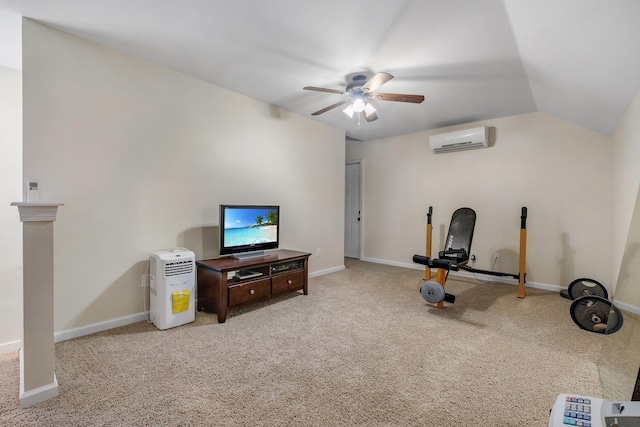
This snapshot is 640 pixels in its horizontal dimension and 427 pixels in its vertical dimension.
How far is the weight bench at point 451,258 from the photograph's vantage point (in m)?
3.09

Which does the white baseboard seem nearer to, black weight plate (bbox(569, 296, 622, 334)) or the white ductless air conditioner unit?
black weight plate (bbox(569, 296, 622, 334))

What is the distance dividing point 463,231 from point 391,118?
1.97 metres

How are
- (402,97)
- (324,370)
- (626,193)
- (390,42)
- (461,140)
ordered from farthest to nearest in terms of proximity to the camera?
1. (461,140)
2. (626,193)
3. (402,97)
4. (390,42)
5. (324,370)

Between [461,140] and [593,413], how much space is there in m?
4.16

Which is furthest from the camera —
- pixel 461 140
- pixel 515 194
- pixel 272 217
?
pixel 461 140

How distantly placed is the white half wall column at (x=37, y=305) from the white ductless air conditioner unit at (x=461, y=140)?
4.67 m

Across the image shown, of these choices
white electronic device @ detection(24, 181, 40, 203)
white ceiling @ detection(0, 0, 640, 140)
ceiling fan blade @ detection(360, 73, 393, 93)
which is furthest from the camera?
ceiling fan blade @ detection(360, 73, 393, 93)

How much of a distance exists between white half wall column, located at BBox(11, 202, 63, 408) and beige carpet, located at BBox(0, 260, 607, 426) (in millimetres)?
103

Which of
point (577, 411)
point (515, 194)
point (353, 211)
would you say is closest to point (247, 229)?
point (577, 411)

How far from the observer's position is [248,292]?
3.01m

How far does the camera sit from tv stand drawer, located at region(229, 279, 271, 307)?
2.87 meters

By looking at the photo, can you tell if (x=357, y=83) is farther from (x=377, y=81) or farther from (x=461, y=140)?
(x=461, y=140)

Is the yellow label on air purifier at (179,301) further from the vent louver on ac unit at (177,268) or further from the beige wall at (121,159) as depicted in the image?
the beige wall at (121,159)

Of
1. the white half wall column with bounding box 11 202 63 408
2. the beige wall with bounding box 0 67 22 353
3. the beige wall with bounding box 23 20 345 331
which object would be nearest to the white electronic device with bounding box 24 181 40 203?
the beige wall with bounding box 23 20 345 331
